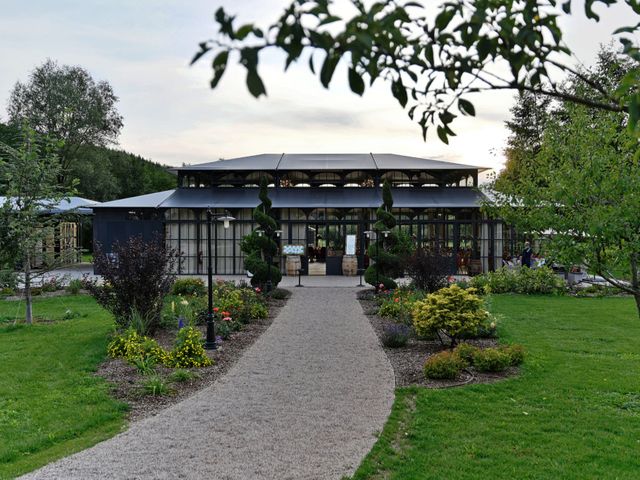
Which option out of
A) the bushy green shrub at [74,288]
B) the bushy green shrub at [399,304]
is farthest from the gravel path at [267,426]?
the bushy green shrub at [74,288]

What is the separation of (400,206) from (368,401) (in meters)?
16.8

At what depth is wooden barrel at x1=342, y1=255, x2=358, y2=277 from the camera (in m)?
22.0

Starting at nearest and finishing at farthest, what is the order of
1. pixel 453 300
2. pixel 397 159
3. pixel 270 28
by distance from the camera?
1. pixel 270 28
2. pixel 453 300
3. pixel 397 159

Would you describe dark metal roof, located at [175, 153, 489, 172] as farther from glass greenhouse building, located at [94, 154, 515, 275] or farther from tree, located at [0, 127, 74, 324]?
tree, located at [0, 127, 74, 324]

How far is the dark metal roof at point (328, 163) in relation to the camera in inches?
942

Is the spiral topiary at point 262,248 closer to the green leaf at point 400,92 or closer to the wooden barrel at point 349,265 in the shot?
the wooden barrel at point 349,265

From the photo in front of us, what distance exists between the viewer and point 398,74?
1791 millimetres

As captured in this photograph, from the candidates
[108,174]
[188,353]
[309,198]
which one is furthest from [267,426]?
[108,174]

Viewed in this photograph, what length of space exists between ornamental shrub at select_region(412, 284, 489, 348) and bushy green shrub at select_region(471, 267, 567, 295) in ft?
25.6

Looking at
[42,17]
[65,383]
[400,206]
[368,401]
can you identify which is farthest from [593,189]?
[400,206]

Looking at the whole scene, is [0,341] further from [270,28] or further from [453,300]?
[270,28]

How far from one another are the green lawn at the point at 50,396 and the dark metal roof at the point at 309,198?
1280 centimetres

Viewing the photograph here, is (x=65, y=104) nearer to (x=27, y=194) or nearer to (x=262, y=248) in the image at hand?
(x=262, y=248)

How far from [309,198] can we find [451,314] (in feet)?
51.8
